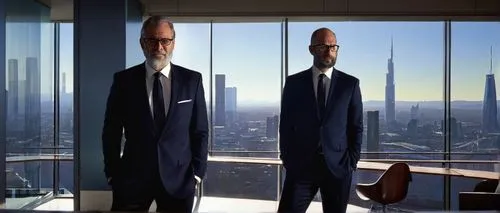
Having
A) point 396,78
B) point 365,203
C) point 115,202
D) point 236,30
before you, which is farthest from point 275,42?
point 115,202

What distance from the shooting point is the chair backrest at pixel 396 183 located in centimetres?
597

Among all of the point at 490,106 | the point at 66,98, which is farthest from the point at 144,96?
the point at 490,106

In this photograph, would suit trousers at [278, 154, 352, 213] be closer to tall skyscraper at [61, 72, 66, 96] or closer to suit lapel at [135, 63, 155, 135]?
suit lapel at [135, 63, 155, 135]

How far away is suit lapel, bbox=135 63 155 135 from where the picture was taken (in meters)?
3.21

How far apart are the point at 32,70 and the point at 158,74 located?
3454mm

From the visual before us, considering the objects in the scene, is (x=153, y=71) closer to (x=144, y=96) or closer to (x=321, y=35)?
(x=144, y=96)

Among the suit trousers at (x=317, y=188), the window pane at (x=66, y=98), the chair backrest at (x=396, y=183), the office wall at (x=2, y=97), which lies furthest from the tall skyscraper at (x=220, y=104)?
the suit trousers at (x=317, y=188)

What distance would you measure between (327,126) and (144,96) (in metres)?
1.25

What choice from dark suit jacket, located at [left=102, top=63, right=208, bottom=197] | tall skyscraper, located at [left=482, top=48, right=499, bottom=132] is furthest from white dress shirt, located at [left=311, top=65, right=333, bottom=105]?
tall skyscraper, located at [left=482, top=48, right=499, bottom=132]

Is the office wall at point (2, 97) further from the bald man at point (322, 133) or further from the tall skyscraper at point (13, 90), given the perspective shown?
the bald man at point (322, 133)

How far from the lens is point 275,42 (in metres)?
9.12

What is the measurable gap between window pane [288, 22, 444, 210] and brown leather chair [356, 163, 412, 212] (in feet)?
9.74


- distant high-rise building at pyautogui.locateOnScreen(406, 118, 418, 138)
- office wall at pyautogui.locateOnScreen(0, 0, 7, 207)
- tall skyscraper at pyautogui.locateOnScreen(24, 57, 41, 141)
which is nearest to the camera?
office wall at pyautogui.locateOnScreen(0, 0, 7, 207)

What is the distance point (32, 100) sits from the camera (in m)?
6.30
